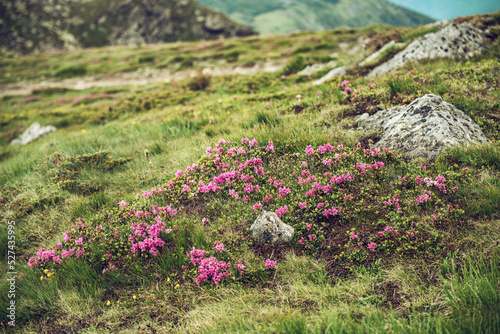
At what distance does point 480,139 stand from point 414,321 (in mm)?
4057

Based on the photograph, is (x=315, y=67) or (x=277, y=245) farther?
(x=315, y=67)

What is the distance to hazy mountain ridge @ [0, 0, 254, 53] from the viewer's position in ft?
249

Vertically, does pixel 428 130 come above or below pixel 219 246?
above

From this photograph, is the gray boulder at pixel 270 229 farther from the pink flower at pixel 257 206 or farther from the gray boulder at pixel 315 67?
the gray boulder at pixel 315 67

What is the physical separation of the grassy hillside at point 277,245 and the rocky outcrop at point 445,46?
2.91 m

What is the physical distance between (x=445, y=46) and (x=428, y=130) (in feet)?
23.9

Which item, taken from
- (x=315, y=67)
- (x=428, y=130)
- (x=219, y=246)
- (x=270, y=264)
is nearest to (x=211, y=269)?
(x=219, y=246)

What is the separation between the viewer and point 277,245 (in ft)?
12.3

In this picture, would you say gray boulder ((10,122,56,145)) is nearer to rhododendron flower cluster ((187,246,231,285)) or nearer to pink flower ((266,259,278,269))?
rhododendron flower cluster ((187,246,231,285))

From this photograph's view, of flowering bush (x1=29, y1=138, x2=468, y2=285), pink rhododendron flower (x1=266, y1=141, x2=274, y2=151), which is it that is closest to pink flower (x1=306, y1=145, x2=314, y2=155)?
flowering bush (x1=29, y1=138, x2=468, y2=285)

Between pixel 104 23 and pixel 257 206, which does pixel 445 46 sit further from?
pixel 104 23

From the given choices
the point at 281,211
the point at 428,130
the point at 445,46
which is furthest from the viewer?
the point at 445,46

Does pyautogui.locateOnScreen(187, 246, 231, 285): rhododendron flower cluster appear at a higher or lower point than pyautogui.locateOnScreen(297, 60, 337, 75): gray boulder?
lower

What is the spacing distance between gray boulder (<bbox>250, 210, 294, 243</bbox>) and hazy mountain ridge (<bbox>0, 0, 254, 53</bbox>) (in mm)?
99525
